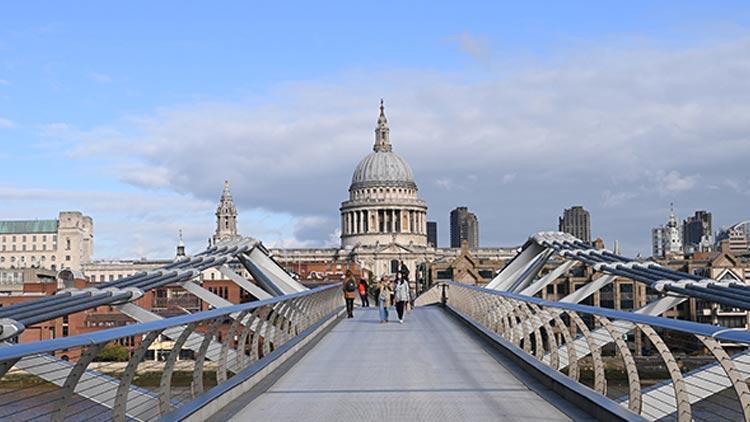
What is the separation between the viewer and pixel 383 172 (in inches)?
7451

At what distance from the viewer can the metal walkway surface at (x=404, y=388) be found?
1066 cm

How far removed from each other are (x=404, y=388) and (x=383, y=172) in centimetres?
17673

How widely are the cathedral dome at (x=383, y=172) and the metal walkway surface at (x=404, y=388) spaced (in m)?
168

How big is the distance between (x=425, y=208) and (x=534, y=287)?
16136 cm

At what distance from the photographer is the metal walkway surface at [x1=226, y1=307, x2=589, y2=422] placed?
10.7m

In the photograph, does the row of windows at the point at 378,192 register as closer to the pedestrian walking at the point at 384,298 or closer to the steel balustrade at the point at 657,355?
the pedestrian walking at the point at 384,298

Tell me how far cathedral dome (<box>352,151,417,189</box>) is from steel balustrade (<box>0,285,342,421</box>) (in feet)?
564

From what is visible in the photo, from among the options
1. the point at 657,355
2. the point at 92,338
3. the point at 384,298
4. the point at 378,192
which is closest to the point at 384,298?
the point at 384,298

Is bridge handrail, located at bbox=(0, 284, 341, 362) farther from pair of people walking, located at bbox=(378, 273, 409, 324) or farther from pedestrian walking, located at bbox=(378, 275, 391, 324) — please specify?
pair of people walking, located at bbox=(378, 273, 409, 324)

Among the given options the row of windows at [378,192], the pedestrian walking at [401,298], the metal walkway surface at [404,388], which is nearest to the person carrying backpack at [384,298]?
the pedestrian walking at [401,298]

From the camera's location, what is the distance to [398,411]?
10.8 metres

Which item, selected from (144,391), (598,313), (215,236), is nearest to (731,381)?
(598,313)

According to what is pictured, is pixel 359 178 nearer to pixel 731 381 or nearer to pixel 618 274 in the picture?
pixel 618 274

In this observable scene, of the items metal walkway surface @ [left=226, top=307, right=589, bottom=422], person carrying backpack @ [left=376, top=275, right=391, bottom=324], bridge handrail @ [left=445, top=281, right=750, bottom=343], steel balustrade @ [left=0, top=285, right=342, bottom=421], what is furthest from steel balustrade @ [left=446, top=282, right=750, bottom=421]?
person carrying backpack @ [left=376, top=275, right=391, bottom=324]
